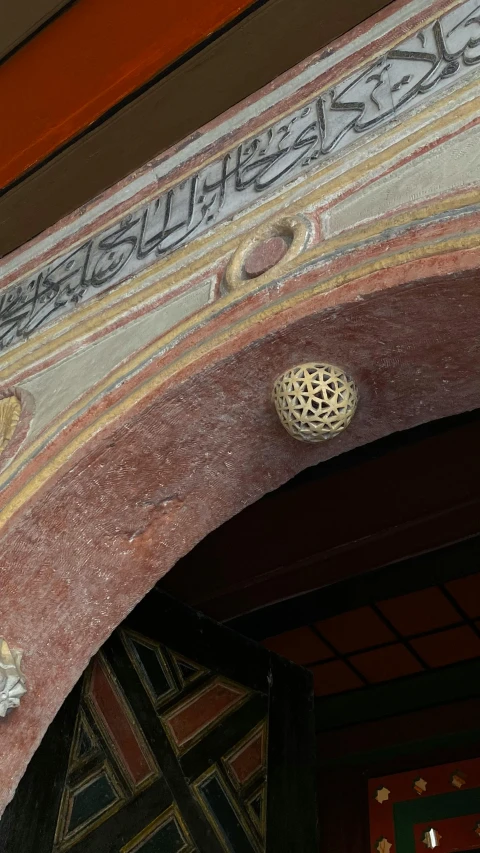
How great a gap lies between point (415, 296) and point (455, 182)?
0.90 ft

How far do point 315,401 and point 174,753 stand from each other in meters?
1.44

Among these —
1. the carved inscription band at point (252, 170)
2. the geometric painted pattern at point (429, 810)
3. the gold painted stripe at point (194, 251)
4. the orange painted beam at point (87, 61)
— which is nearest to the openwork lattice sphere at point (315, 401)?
the gold painted stripe at point (194, 251)

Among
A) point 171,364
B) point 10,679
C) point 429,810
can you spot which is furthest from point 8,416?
point 429,810

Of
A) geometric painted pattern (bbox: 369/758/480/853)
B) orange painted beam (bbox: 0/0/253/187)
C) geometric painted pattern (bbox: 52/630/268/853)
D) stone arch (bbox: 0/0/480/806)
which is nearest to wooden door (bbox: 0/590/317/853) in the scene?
geometric painted pattern (bbox: 52/630/268/853)

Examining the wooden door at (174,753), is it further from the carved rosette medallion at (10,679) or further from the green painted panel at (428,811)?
the green painted panel at (428,811)

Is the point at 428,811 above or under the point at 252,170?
under

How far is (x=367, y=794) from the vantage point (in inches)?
184

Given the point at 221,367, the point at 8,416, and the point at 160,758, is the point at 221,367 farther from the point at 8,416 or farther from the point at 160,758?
the point at 160,758

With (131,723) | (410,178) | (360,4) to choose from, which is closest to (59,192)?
(360,4)

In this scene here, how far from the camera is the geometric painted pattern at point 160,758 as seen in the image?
2.73m

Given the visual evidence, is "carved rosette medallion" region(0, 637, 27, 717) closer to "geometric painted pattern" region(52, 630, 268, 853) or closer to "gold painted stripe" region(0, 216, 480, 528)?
"gold painted stripe" region(0, 216, 480, 528)

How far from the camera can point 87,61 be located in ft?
9.15

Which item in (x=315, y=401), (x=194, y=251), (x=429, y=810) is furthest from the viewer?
(x=429, y=810)

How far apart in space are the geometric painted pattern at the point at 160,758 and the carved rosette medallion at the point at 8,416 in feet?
2.71
